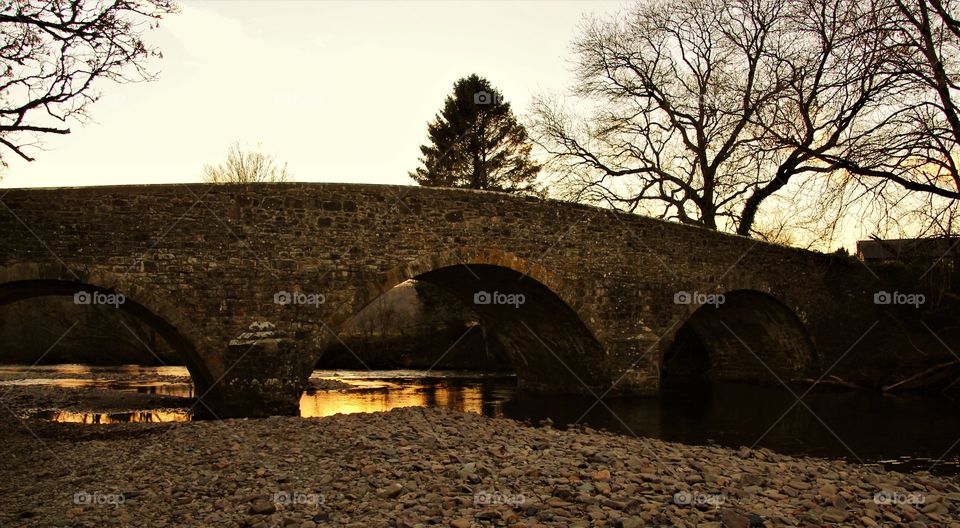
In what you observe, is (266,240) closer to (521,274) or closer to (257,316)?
(257,316)

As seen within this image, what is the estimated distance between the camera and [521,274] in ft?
43.6

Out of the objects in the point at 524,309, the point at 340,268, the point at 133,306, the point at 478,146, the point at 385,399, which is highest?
the point at 478,146

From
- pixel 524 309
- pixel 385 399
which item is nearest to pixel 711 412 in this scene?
pixel 524 309

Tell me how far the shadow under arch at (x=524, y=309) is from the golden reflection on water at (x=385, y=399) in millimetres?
1474

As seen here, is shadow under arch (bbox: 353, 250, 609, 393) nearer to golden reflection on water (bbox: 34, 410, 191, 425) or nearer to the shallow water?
the shallow water

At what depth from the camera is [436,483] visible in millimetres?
6477

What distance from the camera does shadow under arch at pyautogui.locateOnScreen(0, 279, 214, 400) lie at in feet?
34.2

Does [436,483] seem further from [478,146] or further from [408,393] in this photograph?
[478,146]

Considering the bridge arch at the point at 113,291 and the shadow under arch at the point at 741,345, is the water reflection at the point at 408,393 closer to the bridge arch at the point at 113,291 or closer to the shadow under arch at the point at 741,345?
the bridge arch at the point at 113,291

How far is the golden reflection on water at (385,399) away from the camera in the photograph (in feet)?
45.2

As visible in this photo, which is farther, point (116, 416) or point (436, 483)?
point (116, 416)

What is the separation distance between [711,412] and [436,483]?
28.6 ft

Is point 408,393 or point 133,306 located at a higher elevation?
point 133,306

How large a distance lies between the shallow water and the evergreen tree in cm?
881
